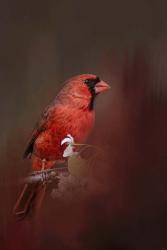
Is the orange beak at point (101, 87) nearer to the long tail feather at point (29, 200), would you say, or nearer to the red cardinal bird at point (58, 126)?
the red cardinal bird at point (58, 126)

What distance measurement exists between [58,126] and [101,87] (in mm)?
197

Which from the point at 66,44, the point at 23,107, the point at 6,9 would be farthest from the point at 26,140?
the point at 6,9

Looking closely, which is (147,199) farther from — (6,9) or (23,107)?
(6,9)

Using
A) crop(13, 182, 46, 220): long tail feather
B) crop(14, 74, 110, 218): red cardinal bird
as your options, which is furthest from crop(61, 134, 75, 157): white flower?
crop(13, 182, 46, 220): long tail feather

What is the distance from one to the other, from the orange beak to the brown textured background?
2 centimetres

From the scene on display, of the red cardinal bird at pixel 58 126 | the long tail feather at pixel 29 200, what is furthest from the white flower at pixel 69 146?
the long tail feather at pixel 29 200

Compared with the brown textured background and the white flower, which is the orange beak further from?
the white flower

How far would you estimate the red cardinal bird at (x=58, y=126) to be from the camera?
54.3 inches

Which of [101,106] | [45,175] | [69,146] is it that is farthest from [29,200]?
[101,106]

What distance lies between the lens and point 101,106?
137cm

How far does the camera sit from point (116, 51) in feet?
4.43

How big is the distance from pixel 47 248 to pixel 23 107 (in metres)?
0.48

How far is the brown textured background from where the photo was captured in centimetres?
132

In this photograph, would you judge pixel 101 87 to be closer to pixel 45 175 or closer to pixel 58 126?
pixel 58 126
